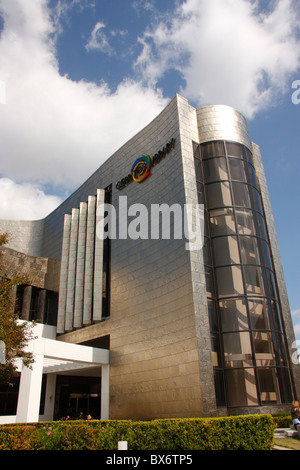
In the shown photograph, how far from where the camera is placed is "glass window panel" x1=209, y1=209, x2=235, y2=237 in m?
22.5

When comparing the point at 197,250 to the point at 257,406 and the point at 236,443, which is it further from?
the point at 236,443

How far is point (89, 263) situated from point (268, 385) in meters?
16.7

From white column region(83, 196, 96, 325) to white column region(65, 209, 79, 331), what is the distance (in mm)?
2232

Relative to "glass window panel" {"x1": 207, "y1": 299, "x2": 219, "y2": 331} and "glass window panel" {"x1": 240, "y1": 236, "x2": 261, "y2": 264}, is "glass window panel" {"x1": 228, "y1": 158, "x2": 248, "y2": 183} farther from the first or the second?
"glass window panel" {"x1": 207, "y1": 299, "x2": 219, "y2": 331}

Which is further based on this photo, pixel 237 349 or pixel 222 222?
pixel 222 222

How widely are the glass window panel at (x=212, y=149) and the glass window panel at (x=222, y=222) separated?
417 centimetres

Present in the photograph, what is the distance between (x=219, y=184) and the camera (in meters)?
23.7

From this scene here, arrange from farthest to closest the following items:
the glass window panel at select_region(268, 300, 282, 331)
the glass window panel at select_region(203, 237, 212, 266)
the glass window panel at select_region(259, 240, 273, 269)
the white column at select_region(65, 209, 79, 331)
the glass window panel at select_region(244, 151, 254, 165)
Result: 1. the white column at select_region(65, 209, 79, 331)
2. the glass window panel at select_region(244, 151, 254, 165)
3. the glass window panel at select_region(259, 240, 273, 269)
4. the glass window panel at select_region(203, 237, 212, 266)
5. the glass window panel at select_region(268, 300, 282, 331)

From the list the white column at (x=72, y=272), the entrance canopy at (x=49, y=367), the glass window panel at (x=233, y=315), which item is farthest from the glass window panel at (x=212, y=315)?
the white column at (x=72, y=272)

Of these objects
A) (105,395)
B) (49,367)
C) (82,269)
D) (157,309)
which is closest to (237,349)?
(157,309)

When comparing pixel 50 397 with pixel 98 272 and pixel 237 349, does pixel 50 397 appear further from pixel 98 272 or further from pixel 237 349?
pixel 237 349

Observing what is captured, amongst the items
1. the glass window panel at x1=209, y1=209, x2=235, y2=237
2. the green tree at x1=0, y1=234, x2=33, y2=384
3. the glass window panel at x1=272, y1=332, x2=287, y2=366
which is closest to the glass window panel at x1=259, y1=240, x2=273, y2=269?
the glass window panel at x1=209, y1=209, x2=235, y2=237

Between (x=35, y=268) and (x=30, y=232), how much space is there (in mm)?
10619

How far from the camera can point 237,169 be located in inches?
958
